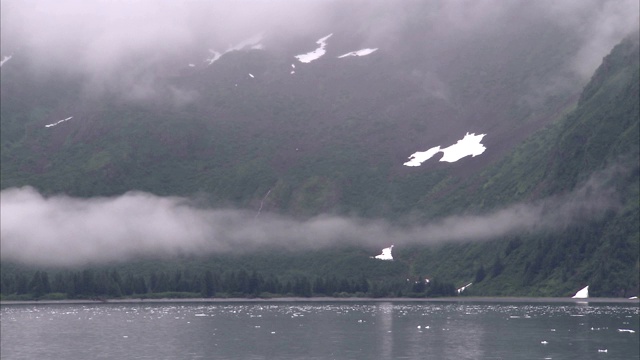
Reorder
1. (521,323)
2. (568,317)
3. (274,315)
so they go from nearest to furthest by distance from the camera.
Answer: (521,323)
(568,317)
(274,315)

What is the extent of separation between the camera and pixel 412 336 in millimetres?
125438

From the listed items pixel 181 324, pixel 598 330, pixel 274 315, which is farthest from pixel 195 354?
pixel 274 315

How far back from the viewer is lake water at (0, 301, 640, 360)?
348ft

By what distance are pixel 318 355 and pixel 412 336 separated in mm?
24037

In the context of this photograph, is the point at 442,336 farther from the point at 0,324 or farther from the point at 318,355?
the point at 0,324

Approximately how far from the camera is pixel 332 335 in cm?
12850

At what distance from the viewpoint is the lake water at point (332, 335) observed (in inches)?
4173

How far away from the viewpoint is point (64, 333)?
13500 cm

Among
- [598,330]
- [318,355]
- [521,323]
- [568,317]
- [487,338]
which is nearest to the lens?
[318,355]

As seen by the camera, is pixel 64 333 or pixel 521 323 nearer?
pixel 64 333

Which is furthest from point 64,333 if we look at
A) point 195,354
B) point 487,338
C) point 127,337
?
point 487,338

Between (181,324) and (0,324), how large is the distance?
28.4 m

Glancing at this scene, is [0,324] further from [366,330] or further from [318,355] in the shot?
[318,355]

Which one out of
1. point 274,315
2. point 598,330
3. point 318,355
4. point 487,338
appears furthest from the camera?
point 274,315
